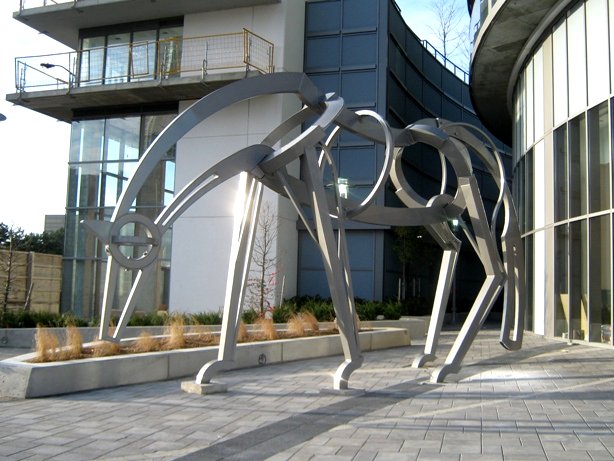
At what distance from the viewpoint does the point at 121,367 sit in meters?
9.90

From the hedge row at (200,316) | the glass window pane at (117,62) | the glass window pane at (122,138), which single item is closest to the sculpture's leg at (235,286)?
the hedge row at (200,316)

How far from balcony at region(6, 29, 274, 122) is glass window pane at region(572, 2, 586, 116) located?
31.8 feet

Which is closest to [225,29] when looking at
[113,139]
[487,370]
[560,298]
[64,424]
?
[113,139]

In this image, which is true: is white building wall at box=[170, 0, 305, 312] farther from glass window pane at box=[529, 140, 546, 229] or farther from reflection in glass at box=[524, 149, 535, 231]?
glass window pane at box=[529, 140, 546, 229]

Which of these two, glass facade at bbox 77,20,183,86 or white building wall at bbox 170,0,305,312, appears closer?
white building wall at bbox 170,0,305,312

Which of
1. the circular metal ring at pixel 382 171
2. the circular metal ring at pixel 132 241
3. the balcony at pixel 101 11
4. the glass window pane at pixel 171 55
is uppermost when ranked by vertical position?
the balcony at pixel 101 11

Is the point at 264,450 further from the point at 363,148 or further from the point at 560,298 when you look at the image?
the point at 363,148

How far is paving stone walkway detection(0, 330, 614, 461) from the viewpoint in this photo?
608cm

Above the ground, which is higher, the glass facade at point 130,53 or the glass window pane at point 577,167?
the glass facade at point 130,53

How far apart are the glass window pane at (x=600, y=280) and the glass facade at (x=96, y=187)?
1499 centimetres

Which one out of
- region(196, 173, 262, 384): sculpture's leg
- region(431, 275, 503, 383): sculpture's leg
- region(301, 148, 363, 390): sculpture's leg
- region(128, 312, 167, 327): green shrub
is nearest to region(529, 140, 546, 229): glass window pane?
region(431, 275, 503, 383): sculpture's leg

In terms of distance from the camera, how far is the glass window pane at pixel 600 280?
1584cm

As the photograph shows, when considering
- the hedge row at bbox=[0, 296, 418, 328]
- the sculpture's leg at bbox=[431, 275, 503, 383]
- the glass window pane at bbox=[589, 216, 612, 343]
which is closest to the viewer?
the sculpture's leg at bbox=[431, 275, 503, 383]

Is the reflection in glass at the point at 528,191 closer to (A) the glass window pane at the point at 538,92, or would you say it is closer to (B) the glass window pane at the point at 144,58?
(A) the glass window pane at the point at 538,92
